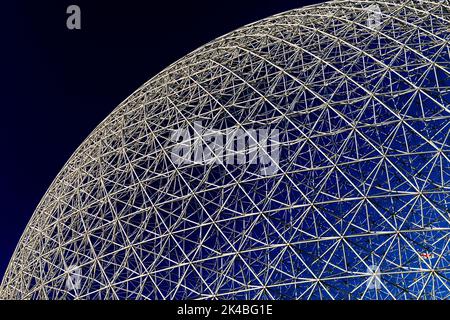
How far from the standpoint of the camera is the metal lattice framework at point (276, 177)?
56.3 ft

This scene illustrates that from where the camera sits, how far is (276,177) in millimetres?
17625

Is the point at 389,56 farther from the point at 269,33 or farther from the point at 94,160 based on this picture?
the point at 94,160

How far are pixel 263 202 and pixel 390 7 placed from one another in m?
10.6

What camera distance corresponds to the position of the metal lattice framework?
17.2 meters

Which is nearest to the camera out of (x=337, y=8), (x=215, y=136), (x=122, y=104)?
(x=215, y=136)

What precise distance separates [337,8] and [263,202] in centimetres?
1052

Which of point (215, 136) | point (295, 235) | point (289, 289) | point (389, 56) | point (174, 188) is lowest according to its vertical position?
point (289, 289)

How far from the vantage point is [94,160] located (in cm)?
2403

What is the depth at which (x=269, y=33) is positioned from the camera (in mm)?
23719

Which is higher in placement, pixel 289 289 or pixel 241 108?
pixel 241 108
